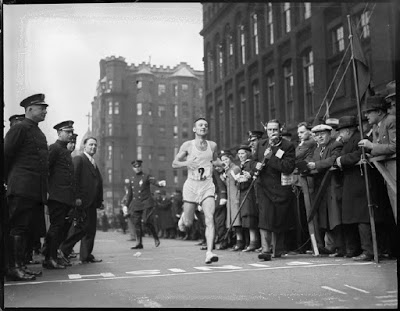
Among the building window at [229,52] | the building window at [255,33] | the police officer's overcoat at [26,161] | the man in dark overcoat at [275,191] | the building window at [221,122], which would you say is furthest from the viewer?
the man in dark overcoat at [275,191]

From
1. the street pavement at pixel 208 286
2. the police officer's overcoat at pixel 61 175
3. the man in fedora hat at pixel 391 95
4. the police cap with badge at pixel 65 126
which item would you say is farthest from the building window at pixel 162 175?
the man in fedora hat at pixel 391 95

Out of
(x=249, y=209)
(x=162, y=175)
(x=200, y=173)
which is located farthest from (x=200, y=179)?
(x=249, y=209)

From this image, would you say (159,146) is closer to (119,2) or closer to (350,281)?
(119,2)

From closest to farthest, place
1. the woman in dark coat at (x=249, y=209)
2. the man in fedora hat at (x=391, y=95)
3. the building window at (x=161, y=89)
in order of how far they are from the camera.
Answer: the man in fedora hat at (x=391, y=95)
the building window at (x=161, y=89)
the woman in dark coat at (x=249, y=209)

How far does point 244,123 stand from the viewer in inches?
319

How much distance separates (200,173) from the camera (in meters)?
8.20

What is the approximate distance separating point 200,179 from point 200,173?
83mm

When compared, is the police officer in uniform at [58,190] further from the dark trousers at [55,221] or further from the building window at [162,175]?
the building window at [162,175]

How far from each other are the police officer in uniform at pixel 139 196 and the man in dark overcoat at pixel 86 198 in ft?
1.34

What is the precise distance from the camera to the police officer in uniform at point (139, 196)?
→ 7391 mm

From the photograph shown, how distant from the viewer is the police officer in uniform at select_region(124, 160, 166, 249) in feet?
24.2

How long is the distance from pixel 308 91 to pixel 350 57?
0.58 m

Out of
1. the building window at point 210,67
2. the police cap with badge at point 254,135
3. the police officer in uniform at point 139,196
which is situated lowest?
the police officer in uniform at point 139,196

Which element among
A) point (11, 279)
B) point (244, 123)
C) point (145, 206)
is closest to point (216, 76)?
point (244, 123)
